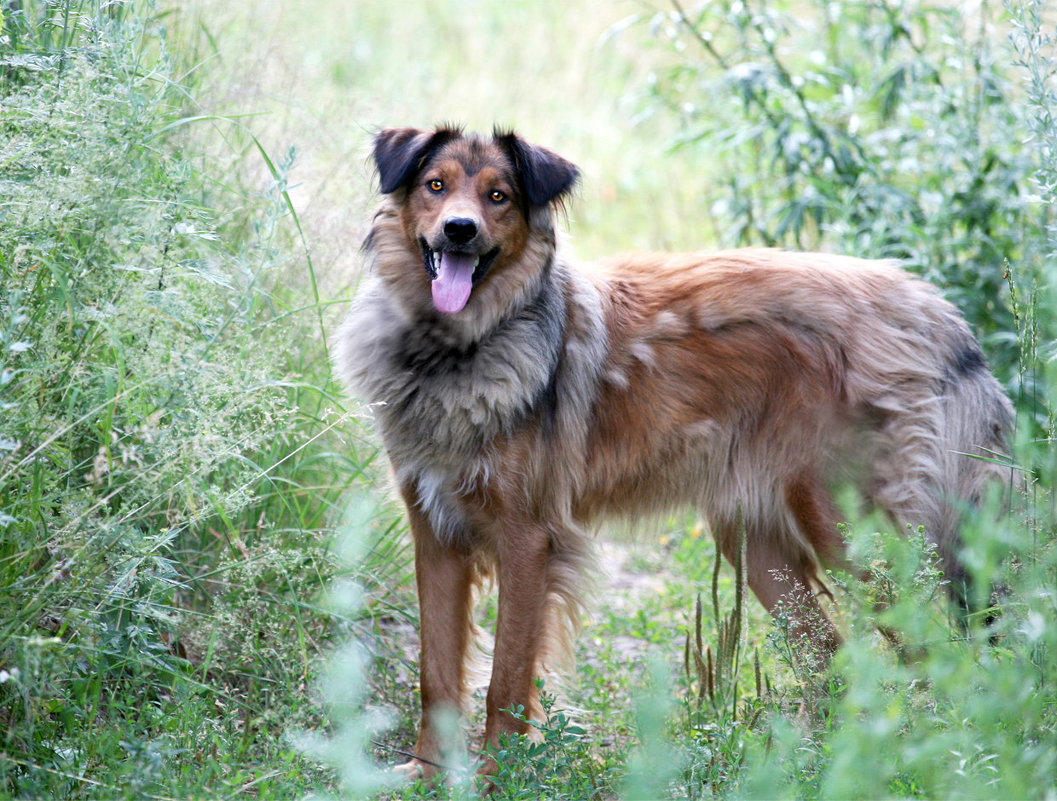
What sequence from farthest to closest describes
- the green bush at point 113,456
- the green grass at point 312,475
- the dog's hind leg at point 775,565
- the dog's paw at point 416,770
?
the dog's hind leg at point 775,565, the dog's paw at point 416,770, the green bush at point 113,456, the green grass at point 312,475

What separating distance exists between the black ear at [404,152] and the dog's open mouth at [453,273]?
0.26m

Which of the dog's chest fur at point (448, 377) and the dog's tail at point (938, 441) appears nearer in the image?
the dog's chest fur at point (448, 377)

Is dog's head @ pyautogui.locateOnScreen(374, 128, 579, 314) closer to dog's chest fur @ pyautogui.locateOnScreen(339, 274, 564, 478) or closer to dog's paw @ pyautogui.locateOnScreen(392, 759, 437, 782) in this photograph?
dog's chest fur @ pyautogui.locateOnScreen(339, 274, 564, 478)

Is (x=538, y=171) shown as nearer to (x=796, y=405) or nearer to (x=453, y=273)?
(x=453, y=273)

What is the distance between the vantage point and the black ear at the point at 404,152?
3.76 metres

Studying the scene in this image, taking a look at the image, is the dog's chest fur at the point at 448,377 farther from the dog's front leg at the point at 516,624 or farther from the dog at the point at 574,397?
the dog's front leg at the point at 516,624

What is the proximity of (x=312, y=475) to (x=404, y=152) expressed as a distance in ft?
4.85

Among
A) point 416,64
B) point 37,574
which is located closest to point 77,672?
point 37,574

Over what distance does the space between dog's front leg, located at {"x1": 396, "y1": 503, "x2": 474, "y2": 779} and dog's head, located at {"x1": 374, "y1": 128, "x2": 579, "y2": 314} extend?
3.02 ft

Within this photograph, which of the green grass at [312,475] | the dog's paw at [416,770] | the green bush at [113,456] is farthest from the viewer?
the dog's paw at [416,770]

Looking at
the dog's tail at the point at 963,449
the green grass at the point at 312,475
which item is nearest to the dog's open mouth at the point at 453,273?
the green grass at the point at 312,475

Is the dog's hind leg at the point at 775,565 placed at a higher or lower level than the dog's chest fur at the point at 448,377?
lower

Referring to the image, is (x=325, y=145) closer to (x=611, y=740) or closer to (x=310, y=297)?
(x=310, y=297)

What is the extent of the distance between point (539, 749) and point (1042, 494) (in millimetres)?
1717
